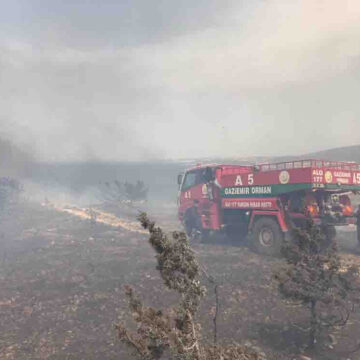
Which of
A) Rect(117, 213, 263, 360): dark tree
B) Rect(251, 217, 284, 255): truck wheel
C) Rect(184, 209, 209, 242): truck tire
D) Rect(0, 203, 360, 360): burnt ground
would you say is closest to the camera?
Rect(117, 213, 263, 360): dark tree

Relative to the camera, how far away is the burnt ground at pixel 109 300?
6.21 m

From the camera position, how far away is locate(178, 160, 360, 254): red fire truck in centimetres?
1113

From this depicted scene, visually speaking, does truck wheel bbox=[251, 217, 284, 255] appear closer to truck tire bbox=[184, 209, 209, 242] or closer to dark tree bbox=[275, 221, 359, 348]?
truck tire bbox=[184, 209, 209, 242]

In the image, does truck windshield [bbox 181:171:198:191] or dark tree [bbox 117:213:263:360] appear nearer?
dark tree [bbox 117:213:263:360]

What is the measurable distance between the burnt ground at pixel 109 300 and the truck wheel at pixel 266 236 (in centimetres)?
43

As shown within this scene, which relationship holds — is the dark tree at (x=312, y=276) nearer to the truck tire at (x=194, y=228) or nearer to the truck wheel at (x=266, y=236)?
the truck wheel at (x=266, y=236)

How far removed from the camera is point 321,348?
5.91 m

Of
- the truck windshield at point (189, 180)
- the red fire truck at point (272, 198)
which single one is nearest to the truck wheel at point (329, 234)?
the red fire truck at point (272, 198)

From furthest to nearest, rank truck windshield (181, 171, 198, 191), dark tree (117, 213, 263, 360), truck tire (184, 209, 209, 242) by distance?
truck tire (184, 209, 209, 242)
truck windshield (181, 171, 198, 191)
dark tree (117, 213, 263, 360)

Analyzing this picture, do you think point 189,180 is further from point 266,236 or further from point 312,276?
point 312,276

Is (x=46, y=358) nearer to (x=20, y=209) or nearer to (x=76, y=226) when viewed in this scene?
(x=76, y=226)

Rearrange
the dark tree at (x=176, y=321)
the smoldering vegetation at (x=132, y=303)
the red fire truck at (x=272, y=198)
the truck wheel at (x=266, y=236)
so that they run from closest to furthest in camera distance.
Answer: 1. the dark tree at (x=176, y=321)
2. the smoldering vegetation at (x=132, y=303)
3. the red fire truck at (x=272, y=198)
4. the truck wheel at (x=266, y=236)

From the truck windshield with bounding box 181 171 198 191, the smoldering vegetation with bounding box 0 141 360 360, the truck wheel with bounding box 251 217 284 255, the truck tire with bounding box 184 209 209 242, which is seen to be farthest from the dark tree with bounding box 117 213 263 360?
the truck tire with bounding box 184 209 209 242

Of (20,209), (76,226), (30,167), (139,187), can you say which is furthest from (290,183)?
(30,167)
